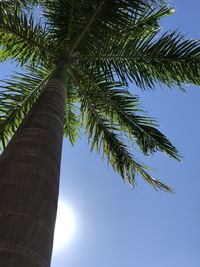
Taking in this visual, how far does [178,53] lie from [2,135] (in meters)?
4.54

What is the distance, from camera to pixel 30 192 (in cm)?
275

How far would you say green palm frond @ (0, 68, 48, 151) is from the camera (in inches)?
321

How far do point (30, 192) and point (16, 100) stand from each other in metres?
5.83

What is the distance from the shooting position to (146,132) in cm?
816

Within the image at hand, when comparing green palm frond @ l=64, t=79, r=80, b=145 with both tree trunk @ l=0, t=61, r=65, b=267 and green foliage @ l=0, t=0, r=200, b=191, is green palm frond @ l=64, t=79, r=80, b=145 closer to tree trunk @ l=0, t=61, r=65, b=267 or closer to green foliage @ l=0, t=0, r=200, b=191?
green foliage @ l=0, t=0, r=200, b=191

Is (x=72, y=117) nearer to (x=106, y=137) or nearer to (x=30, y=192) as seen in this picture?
(x=106, y=137)

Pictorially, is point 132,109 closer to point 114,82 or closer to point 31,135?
point 114,82

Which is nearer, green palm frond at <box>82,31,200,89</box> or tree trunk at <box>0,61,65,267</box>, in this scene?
tree trunk at <box>0,61,65,267</box>

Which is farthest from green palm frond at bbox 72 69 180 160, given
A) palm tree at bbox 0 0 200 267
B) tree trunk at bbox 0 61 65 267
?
tree trunk at bbox 0 61 65 267

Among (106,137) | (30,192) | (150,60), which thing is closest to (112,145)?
Result: (106,137)

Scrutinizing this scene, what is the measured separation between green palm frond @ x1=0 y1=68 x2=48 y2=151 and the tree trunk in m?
4.24

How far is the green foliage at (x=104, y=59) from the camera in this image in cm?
751

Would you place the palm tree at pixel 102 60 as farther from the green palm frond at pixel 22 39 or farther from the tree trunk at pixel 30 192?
the tree trunk at pixel 30 192

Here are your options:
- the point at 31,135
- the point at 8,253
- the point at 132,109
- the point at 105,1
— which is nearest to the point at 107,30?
the point at 105,1
